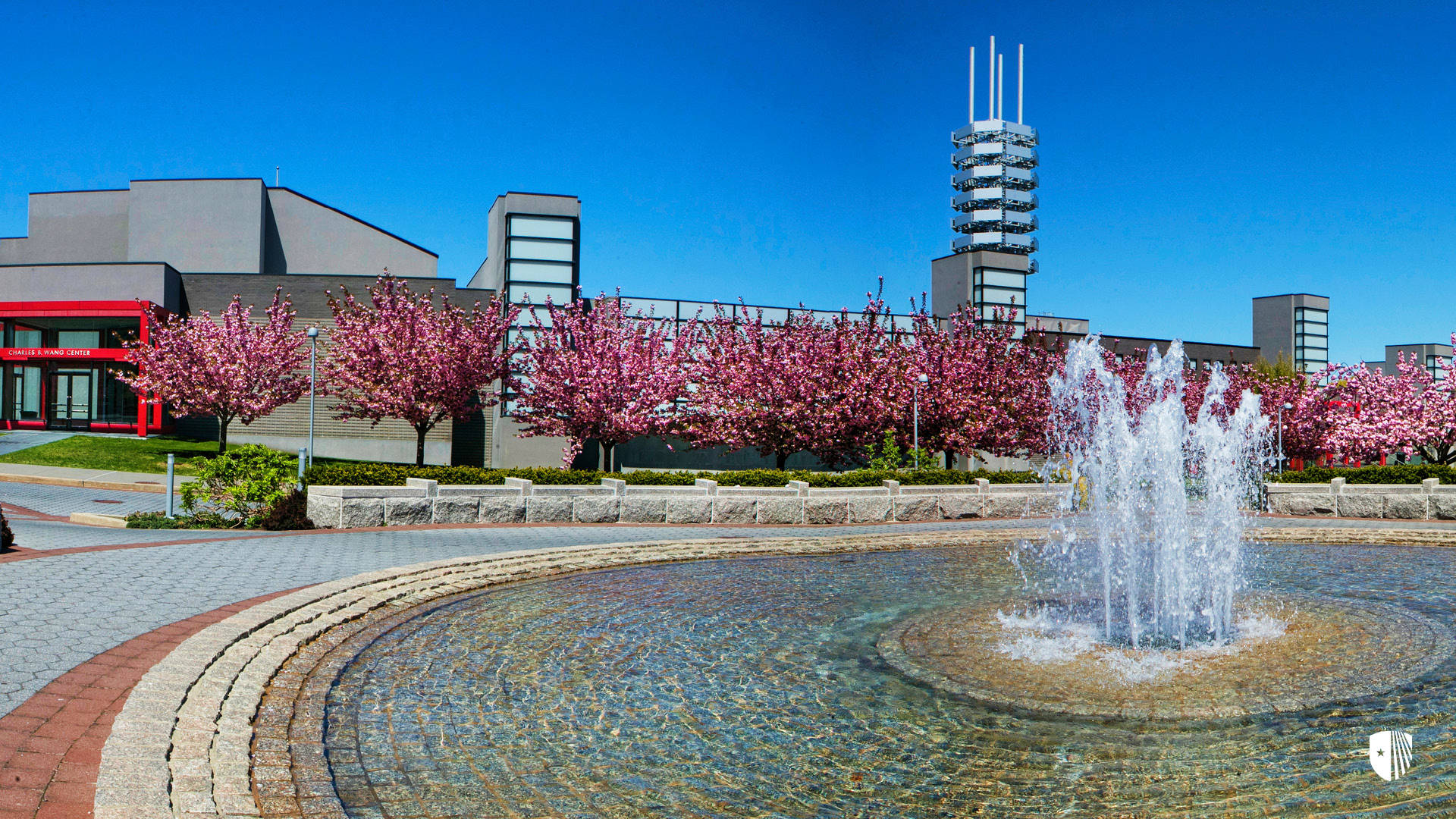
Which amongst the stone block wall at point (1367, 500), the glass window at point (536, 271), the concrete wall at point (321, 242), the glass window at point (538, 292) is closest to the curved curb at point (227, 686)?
the stone block wall at point (1367, 500)

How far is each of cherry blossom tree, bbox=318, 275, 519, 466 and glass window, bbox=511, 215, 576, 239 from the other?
1289 centimetres

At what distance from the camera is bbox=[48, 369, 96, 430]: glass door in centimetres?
4112

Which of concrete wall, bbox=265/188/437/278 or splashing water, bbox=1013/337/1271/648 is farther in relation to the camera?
concrete wall, bbox=265/188/437/278

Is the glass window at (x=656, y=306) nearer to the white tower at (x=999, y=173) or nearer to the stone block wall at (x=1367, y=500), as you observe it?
the stone block wall at (x=1367, y=500)

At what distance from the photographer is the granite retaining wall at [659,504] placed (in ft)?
53.3

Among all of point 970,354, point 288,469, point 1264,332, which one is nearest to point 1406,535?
point 970,354

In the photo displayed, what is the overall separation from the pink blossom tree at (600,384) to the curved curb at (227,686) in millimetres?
18001

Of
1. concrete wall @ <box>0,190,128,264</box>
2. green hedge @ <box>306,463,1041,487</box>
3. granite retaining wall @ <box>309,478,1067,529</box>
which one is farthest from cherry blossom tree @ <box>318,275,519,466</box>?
concrete wall @ <box>0,190,128,264</box>

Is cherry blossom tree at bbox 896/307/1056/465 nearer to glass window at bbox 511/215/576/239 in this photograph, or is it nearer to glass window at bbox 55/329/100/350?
glass window at bbox 511/215/576/239

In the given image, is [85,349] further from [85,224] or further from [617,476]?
[617,476]

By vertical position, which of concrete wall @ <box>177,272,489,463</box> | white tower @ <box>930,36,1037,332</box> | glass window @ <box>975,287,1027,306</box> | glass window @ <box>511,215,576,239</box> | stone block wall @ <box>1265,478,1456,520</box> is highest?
white tower @ <box>930,36,1037,332</box>

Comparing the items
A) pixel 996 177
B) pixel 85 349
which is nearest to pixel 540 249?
pixel 85 349

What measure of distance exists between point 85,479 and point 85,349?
17704 millimetres

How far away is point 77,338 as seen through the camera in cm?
4141
